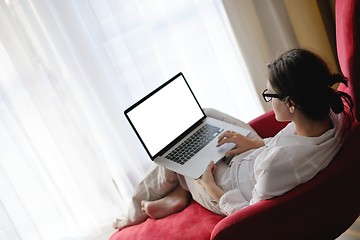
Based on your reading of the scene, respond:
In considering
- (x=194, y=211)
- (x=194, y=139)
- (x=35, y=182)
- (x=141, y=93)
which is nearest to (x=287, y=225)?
(x=194, y=211)

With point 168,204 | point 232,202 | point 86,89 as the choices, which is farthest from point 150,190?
point 86,89

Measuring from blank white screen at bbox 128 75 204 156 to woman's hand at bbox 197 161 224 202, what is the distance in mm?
280

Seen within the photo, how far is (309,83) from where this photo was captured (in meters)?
1.40

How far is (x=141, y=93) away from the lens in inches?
102

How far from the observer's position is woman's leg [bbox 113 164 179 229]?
2.09m

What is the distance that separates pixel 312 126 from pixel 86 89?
1.39 metres

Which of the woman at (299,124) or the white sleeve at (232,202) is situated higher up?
the woman at (299,124)

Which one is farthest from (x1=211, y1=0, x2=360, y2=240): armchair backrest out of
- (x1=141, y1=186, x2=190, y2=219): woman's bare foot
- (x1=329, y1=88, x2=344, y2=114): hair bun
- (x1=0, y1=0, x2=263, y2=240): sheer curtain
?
(x1=0, y1=0, x2=263, y2=240): sheer curtain

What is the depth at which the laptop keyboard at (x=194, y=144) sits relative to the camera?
1950 mm

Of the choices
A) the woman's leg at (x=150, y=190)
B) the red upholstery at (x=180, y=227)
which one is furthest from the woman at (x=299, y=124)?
the woman's leg at (x=150, y=190)

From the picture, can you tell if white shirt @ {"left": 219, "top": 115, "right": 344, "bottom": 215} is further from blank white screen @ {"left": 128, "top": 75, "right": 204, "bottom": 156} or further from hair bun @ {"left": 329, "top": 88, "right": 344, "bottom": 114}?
blank white screen @ {"left": 128, "top": 75, "right": 204, "bottom": 156}

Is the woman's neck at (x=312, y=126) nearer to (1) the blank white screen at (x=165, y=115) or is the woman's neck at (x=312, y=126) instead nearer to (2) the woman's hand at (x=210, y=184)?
(2) the woman's hand at (x=210, y=184)

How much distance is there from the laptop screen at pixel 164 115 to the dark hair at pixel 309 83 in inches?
27.7

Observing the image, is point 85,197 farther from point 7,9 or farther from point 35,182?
point 7,9
